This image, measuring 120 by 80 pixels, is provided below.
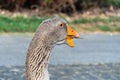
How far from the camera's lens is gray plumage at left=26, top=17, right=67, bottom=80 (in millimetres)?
3348

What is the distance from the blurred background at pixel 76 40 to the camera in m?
9.27

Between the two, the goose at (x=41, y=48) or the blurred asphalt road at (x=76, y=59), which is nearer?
the goose at (x=41, y=48)

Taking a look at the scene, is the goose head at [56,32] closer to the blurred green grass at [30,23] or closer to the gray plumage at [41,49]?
the gray plumage at [41,49]

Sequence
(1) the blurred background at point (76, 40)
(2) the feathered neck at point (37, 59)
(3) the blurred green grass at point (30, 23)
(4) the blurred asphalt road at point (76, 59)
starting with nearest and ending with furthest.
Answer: (2) the feathered neck at point (37, 59)
(4) the blurred asphalt road at point (76, 59)
(1) the blurred background at point (76, 40)
(3) the blurred green grass at point (30, 23)

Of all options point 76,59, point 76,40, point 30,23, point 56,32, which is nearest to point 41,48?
point 56,32

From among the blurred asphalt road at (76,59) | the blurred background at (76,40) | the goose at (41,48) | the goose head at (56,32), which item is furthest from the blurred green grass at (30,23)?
the goose at (41,48)

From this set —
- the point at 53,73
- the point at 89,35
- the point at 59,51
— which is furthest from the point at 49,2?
the point at 53,73

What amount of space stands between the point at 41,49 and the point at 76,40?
9.38 meters

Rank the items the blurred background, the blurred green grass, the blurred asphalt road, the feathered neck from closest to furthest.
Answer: the feathered neck
the blurred asphalt road
the blurred background
the blurred green grass

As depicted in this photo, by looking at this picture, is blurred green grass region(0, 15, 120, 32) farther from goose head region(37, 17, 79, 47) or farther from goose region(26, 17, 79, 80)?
goose region(26, 17, 79, 80)

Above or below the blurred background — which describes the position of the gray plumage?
below

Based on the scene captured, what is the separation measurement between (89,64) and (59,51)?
1400mm

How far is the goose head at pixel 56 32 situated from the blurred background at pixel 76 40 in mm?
4811

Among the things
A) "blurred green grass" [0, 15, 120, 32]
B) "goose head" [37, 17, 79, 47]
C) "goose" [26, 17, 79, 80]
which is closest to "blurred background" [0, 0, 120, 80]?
"blurred green grass" [0, 15, 120, 32]
